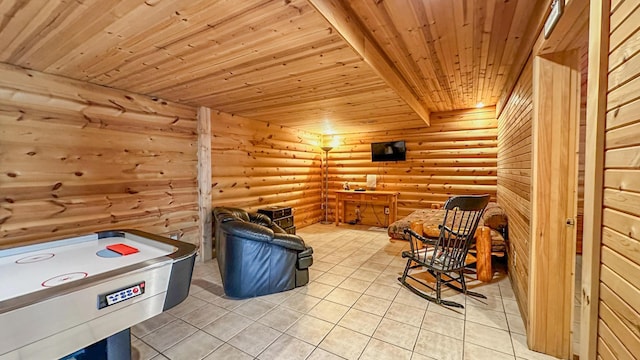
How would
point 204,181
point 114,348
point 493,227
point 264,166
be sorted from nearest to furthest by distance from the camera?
point 114,348, point 493,227, point 204,181, point 264,166

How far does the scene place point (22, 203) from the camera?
241 centimetres

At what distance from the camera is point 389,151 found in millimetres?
5898

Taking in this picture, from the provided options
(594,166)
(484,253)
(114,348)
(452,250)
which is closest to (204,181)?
(114,348)

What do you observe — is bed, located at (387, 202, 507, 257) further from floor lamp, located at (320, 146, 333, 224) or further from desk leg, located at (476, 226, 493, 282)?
floor lamp, located at (320, 146, 333, 224)

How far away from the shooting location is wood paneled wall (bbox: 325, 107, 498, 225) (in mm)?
4965

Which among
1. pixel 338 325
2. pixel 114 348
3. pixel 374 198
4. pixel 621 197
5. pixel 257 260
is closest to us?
pixel 621 197

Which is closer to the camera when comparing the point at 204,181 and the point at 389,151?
the point at 204,181

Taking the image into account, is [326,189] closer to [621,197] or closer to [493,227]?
[493,227]

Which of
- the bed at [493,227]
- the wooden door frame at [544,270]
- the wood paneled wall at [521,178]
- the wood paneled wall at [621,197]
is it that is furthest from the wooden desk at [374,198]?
the wood paneled wall at [621,197]

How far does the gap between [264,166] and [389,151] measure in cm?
280

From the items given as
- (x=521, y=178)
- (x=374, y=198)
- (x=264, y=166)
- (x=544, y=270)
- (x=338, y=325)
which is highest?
(x=264, y=166)

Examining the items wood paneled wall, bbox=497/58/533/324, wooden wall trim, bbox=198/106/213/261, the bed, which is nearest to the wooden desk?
the bed

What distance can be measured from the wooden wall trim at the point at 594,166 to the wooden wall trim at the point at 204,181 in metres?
3.93

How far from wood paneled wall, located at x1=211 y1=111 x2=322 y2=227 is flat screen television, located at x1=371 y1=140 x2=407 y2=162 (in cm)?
151
